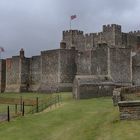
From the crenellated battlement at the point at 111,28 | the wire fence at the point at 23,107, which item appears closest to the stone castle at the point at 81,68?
the crenellated battlement at the point at 111,28

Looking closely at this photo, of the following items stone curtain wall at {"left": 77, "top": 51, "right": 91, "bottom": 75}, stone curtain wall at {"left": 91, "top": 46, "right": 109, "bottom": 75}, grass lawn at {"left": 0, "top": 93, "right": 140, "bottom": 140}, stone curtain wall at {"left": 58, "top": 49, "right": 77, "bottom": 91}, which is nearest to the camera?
grass lawn at {"left": 0, "top": 93, "right": 140, "bottom": 140}

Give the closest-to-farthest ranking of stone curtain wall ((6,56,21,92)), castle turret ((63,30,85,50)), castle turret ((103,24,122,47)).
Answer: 1. stone curtain wall ((6,56,21,92))
2. castle turret ((103,24,122,47))
3. castle turret ((63,30,85,50))

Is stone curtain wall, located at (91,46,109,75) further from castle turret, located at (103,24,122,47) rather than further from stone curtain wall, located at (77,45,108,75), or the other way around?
castle turret, located at (103,24,122,47)

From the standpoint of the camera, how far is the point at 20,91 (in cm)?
6900

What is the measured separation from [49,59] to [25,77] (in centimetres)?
810

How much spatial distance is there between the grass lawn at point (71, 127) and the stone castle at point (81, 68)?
1608 centimetres

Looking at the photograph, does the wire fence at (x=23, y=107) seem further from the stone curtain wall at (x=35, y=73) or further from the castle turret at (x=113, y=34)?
the castle turret at (x=113, y=34)

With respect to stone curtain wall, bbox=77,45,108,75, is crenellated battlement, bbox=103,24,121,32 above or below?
above

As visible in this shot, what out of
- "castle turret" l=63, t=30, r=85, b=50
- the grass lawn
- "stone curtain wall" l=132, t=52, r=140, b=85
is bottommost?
the grass lawn

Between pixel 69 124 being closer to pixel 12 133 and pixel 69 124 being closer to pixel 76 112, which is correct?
pixel 12 133

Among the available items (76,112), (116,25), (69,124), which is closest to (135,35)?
(116,25)

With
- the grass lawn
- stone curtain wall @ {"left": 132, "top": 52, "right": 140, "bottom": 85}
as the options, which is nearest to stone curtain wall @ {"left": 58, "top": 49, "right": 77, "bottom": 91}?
stone curtain wall @ {"left": 132, "top": 52, "right": 140, "bottom": 85}

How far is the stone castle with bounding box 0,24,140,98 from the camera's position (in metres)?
51.7

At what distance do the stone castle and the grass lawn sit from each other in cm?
1608
